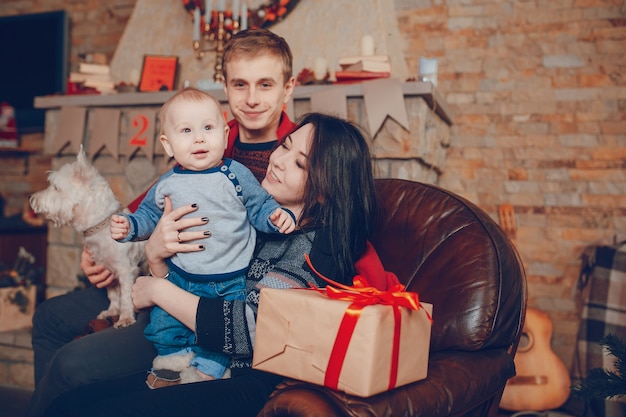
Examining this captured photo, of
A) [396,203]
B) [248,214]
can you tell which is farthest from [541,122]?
[248,214]

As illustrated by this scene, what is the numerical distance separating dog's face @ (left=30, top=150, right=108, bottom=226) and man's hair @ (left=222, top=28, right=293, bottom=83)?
1.91 feet

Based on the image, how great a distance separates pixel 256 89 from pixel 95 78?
6.82 ft

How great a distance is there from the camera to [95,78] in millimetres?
3680

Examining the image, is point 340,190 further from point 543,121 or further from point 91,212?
point 543,121

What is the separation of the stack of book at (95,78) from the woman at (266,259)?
7.48ft

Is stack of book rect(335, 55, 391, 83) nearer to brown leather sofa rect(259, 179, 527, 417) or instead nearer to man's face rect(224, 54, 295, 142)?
man's face rect(224, 54, 295, 142)

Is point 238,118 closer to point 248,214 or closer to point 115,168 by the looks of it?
point 248,214

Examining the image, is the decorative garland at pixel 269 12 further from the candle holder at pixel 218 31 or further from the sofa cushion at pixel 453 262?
the sofa cushion at pixel 453 262

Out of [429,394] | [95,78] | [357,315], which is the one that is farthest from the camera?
[95,78]

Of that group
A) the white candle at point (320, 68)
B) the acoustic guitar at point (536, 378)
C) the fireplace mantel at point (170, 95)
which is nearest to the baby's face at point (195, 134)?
the fireplace mantel at point (170, 95)

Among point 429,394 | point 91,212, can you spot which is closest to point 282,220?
point 429,394

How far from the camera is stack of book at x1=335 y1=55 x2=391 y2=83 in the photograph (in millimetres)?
2982

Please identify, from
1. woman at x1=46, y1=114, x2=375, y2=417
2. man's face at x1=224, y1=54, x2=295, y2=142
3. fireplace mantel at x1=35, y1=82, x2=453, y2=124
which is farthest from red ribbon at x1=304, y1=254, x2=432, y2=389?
fireplace mantel at x1=35, y1=82, x2=453, y2=124

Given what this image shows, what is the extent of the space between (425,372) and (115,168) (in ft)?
8.73
